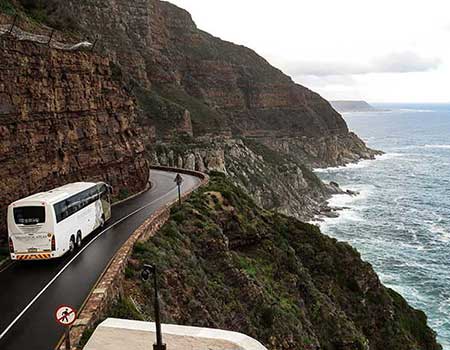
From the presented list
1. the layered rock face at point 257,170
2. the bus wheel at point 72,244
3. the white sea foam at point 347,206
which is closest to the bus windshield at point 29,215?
the bus wheel at point 72,244

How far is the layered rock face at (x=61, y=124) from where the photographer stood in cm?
1994

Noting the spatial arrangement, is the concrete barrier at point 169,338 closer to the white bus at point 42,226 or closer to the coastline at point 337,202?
the white bus at point 42,226

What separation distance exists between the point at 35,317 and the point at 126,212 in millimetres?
14570

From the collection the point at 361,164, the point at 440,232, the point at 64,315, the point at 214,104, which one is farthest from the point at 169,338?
the point at 361,164

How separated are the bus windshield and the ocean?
27.4 m

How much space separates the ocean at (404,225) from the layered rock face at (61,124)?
24.7m

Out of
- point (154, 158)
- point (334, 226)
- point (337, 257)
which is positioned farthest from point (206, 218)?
point (334, 226)

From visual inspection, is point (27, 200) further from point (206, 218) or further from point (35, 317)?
point (206, 218)

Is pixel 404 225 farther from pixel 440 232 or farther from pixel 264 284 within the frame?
pixel 264 284

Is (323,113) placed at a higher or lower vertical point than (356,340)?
higher

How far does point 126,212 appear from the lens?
27.2 m

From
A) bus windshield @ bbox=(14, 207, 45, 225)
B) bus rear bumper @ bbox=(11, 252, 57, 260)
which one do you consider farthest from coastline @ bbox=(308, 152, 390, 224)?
bus windshield @ bbox=(14, 207, 45, 225)

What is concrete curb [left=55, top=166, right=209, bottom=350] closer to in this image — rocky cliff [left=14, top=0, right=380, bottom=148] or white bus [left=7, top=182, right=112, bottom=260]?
white bus [left=7, top=182, right=112, bottom=260]

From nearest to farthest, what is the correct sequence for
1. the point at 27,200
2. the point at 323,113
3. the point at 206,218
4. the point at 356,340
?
the point at 27,200 < the point at 356,340 < the point at 206,218 < the point at 323,113
